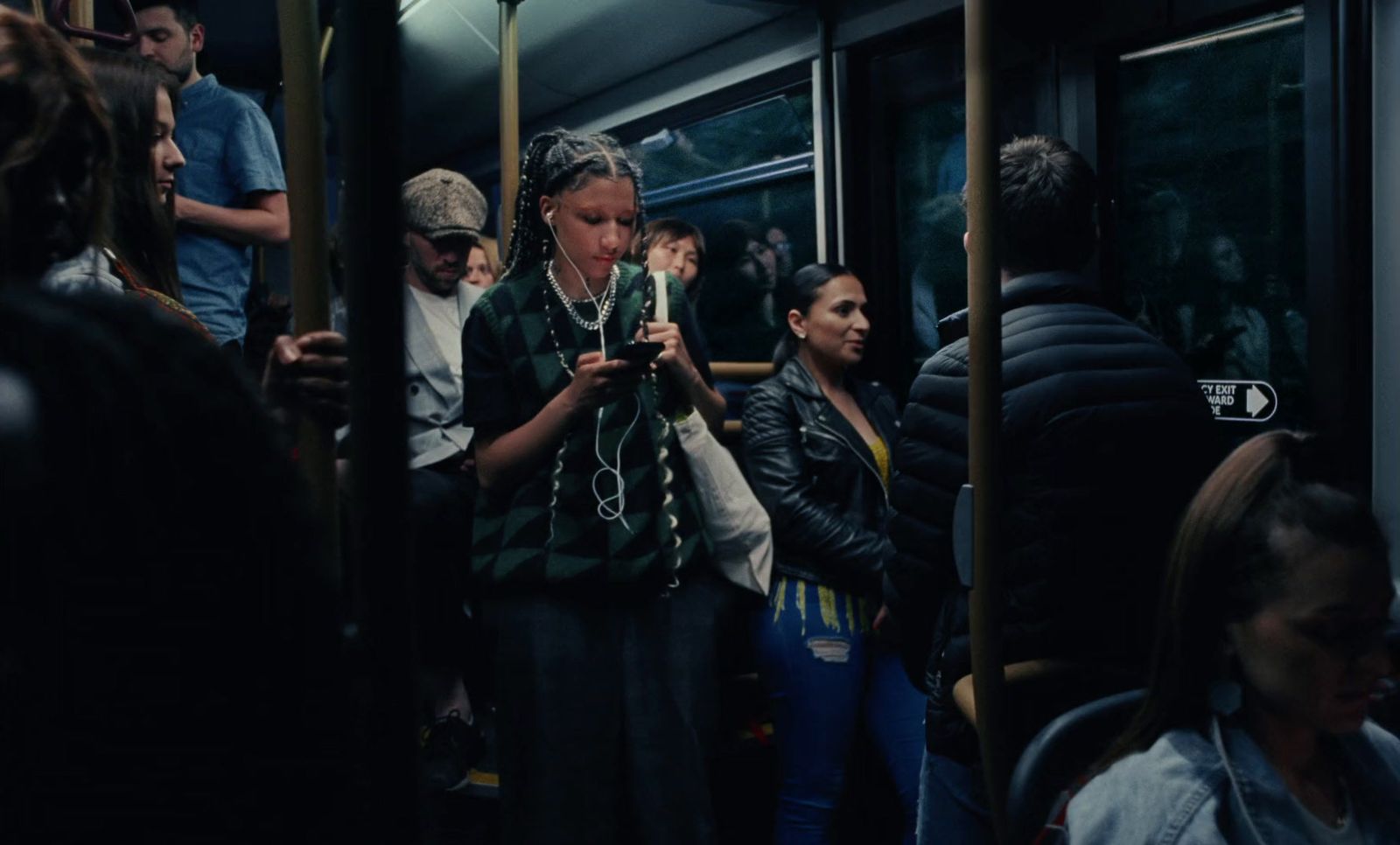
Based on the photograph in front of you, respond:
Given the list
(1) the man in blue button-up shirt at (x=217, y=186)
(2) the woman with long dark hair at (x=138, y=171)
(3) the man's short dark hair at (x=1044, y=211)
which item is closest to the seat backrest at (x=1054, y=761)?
(3) the man's short dark hair at (x=1044, y=211)

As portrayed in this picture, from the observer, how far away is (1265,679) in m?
1.38

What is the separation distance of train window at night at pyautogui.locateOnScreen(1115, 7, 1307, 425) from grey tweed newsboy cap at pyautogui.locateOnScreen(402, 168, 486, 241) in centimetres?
160

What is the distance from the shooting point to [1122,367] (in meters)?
1.85

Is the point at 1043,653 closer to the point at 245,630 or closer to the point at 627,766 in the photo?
the point at 627,766

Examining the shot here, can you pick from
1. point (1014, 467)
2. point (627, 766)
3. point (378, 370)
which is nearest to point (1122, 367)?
point (1014, 467)

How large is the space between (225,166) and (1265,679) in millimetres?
2007

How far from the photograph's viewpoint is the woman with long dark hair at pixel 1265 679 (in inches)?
52.7

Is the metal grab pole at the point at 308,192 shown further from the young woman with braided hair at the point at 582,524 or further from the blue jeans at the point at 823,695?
the blue jeans at the point at 823,695

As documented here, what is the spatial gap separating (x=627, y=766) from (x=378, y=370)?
6.54 ft

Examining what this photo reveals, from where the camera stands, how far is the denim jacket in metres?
1.31

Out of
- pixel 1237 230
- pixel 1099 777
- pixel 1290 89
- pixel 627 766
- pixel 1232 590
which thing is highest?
pixel 1290 89

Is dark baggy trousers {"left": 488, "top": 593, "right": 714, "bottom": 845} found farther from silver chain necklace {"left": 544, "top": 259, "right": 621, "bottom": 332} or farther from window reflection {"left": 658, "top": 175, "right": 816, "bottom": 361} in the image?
window reflection {"left": 658, "top": 175, "right": 816, "bottom": 361}

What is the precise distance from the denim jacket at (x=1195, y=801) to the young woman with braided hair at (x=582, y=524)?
1.06 meters

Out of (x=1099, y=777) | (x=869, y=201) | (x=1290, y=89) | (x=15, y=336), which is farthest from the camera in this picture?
(x=869, y=201)
